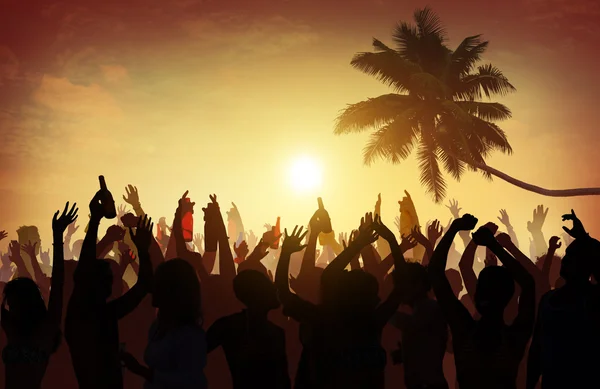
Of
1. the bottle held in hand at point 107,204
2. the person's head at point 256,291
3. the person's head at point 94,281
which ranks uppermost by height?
the bottle held in hand at point 107,204

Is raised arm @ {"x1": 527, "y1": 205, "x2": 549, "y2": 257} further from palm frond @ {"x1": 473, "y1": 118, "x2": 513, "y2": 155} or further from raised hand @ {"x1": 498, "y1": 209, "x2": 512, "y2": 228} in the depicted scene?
palm frond @ {"x1": 473, "y1": 118, "x2": 513, "y2": 155}

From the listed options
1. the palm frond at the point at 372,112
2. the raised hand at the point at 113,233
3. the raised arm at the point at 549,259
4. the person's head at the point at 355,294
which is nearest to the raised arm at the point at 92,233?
the raised hand at the point at 113,233

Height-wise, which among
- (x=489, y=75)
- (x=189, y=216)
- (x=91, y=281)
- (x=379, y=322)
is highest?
(x=489, y=75)

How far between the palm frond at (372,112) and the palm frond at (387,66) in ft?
2.27

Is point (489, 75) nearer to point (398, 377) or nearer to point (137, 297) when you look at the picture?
point (398, 377)

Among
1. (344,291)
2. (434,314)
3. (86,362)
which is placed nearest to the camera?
(344,291)

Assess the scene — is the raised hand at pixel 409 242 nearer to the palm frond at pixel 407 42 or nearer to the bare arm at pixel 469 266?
the bare arm at pixel 469 266

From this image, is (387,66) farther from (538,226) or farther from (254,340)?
(254,340)

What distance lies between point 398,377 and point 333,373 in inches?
108

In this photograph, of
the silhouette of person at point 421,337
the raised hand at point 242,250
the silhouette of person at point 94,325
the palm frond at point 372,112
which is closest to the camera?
the silhouette of person at point 94,325

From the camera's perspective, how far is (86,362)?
12.3 ft

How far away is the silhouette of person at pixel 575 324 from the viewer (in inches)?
139

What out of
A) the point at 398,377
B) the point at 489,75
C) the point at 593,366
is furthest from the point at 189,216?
the point at 489,75

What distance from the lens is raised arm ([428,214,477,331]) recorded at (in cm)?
367
